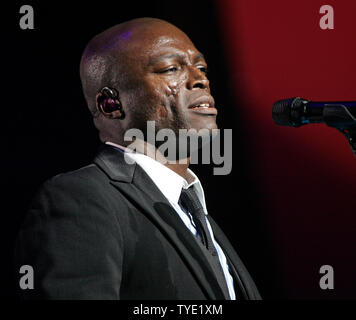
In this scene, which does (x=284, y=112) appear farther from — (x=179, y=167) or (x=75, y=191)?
(x=75, y=191)

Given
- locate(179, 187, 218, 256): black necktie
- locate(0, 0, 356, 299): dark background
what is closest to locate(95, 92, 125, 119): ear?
locate(179, 187, 218, 256): black necktie

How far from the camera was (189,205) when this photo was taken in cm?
193

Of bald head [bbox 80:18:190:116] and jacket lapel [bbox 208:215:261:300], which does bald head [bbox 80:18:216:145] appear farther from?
jacket lapel [bbox 208:215:261:300]

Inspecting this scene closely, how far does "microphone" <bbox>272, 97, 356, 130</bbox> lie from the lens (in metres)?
1.47

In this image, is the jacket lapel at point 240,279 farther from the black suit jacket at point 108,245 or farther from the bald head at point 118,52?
the bald head at point 118,52

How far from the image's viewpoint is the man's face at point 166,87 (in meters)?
1.94

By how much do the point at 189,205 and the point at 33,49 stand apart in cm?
119

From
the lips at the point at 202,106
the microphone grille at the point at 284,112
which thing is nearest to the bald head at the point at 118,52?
the lips at the point at 202,106

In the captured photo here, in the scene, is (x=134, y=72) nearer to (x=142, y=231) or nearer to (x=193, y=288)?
(x=142, y=231)

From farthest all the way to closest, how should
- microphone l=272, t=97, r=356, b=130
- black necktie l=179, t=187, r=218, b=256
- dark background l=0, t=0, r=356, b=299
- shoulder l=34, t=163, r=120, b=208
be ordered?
1. dark background l=0, t=0, r=356, b=299
2. black necktie l=179, t=187, r=218, b=256
3. shoulder l=34, t=163, r=120, b=208
4. microphone l=272, t=97, r=356, b=130

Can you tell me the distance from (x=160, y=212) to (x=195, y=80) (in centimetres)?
58

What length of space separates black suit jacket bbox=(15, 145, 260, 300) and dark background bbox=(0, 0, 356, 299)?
82cm
